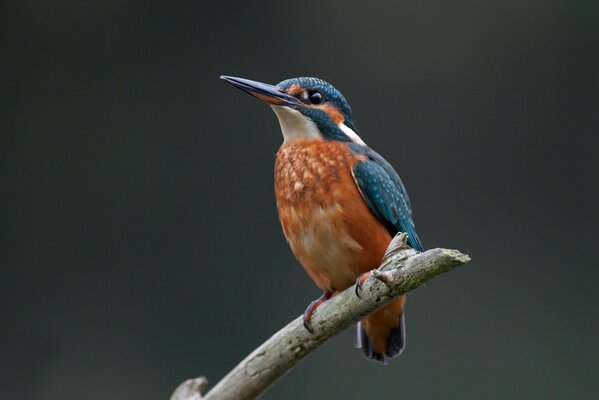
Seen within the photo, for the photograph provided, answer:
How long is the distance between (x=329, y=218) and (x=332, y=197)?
0.06 m

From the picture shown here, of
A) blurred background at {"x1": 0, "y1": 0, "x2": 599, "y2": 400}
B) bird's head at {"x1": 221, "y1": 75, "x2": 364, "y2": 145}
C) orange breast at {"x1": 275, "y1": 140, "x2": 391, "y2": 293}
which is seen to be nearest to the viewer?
orange breast at {"x1": 275, "y1": 140, "x2": 391, "y2": 293}

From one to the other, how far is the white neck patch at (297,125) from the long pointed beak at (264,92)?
1.1 inches

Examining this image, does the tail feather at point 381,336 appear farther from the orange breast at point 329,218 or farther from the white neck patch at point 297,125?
the white neck patch at point 297,125

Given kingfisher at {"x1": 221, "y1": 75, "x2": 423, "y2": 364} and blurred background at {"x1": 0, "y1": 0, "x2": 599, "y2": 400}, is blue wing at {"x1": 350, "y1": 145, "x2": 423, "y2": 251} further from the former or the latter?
blurred background at {"x1": 0, "y1": 0, "x2": 599, "y2": 400}

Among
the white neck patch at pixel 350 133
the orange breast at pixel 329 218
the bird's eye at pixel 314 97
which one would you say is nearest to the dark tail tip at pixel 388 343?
the orange breast at pixel 329 218

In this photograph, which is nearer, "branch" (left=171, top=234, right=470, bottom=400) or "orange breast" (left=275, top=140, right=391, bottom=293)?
"branch" (left=171, top=234, right=470, bottom=400)

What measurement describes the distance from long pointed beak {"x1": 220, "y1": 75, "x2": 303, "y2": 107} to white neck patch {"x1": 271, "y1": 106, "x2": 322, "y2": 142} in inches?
1.1

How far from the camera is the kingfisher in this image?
2.10 m

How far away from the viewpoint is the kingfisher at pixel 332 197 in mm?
2098

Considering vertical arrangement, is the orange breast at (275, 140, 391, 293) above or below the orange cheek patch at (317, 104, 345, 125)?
below

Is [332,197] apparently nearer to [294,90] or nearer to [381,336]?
[294,90]

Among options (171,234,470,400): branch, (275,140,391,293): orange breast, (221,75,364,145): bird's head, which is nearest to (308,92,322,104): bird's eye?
(221,75,364,145): bird's head

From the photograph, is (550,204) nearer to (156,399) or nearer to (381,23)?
(381,23)

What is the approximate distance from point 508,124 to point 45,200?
2.19 m
